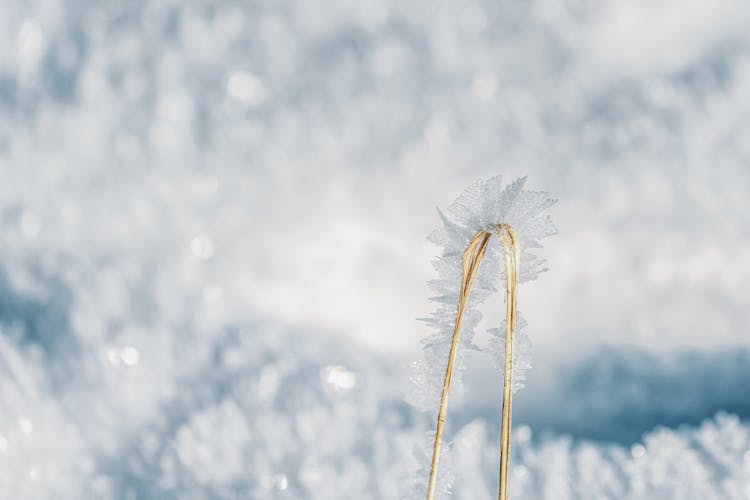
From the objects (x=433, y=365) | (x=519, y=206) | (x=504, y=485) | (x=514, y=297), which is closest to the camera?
(x=504, y=485)

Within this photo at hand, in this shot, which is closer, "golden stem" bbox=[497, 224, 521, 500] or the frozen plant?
"golden stem" bbox=[497, 224, 521, 500]

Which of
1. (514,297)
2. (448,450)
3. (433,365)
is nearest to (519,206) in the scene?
(514,297)

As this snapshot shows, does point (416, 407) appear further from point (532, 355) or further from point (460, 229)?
point (460, 229)

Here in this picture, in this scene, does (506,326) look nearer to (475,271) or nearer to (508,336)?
(508,336)

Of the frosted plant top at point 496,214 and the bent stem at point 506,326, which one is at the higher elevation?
the frosted plant top at point 496,214

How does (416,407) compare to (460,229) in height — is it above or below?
below

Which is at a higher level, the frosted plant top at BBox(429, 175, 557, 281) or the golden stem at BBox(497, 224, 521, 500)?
the frosted plant top at BBox(429, 175, 557, 281)

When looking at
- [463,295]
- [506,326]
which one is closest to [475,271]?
[463,295]
